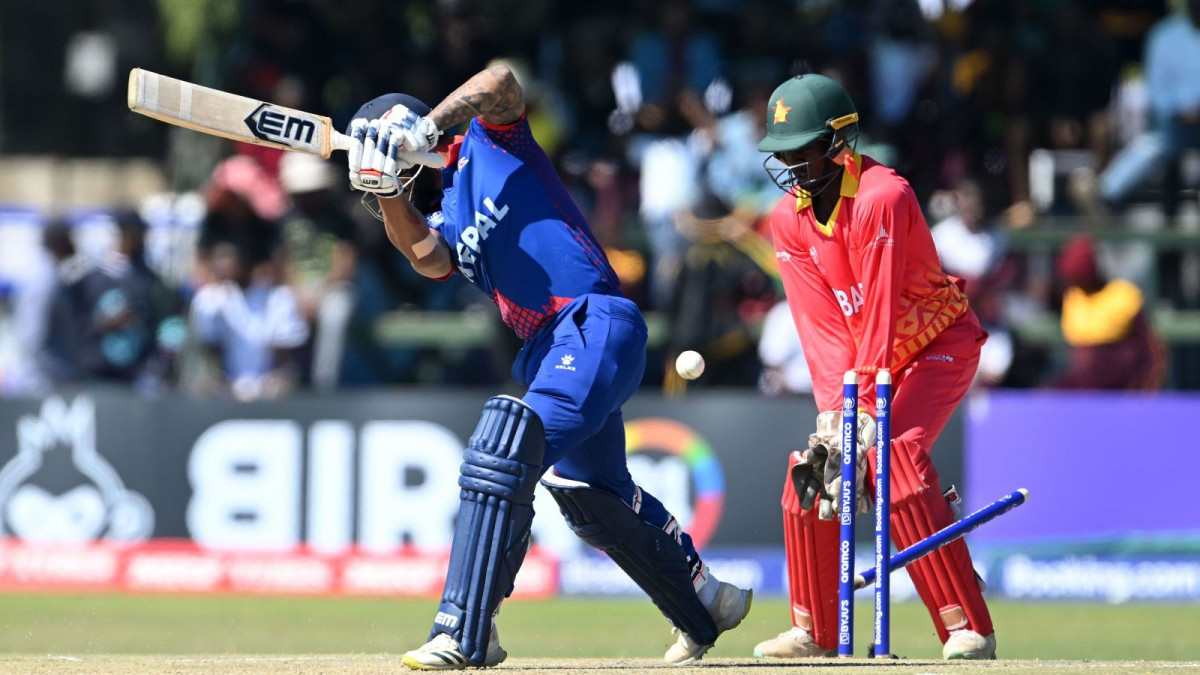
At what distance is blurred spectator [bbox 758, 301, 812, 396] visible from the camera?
12.5 m

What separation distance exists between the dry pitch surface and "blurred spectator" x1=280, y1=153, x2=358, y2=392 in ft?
20.7

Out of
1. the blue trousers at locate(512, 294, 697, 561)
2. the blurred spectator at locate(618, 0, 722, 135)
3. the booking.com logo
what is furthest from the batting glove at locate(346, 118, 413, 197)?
the blurred spectator at locate(618, 0, 722, 135)

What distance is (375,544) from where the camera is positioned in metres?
12.3

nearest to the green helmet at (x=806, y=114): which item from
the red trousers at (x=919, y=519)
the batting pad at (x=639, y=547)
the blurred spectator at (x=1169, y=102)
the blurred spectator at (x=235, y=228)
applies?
the red trousers at (x=919, y=519)

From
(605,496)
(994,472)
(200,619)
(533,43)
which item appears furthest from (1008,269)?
(605,496)

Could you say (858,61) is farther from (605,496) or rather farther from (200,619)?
(605,496)

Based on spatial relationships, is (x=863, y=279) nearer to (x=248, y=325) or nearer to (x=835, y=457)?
(x=835, y=457)

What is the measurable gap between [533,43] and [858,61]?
2.60m

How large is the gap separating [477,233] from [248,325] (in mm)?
7016

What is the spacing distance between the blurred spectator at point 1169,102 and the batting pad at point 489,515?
8.86 meters

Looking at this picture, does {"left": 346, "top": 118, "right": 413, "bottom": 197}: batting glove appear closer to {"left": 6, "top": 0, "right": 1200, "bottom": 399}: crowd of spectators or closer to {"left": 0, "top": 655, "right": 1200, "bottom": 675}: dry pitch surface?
{"left": 0, "top": 655, "right": 1200, "bottom": 675}: dry pitch surface

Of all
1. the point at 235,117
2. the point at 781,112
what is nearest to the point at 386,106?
the point at 235,117

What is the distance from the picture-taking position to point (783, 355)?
12531 mm

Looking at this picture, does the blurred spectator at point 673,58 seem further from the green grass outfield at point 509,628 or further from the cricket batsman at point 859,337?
the cricket batsman at point 859,337
